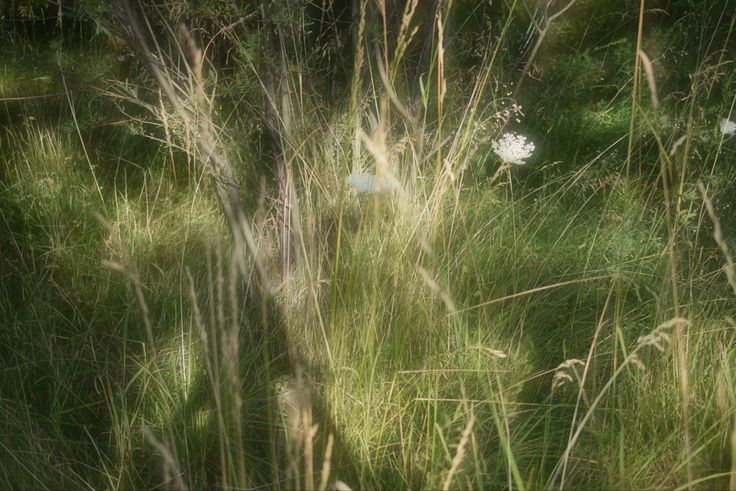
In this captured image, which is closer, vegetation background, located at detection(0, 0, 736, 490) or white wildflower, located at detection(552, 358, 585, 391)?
white wildflower, located at detection(552, 358, 585, 391)

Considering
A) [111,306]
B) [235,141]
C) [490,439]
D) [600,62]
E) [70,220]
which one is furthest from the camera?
[600,62]

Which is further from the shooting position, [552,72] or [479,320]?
[552,72]

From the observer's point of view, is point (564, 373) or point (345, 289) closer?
point (564, 373)

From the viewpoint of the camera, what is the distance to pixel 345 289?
83.4 inches

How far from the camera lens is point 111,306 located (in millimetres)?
2352

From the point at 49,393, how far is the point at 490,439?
1.09 m

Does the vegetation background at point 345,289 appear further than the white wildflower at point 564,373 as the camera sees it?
Yes

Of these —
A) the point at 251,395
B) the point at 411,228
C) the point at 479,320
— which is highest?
the point at 411,228

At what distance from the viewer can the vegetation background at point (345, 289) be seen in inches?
67.2

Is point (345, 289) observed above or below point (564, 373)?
below

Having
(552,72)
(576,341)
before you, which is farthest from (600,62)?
(576,341)

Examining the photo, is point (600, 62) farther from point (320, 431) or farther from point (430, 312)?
point (320, 431)

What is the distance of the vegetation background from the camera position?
1.71 metres

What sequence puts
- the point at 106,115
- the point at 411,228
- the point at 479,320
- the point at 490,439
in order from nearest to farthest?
the point at 490,439 → the point at 479,320 → the point at 411,228 → the point at 106,115
